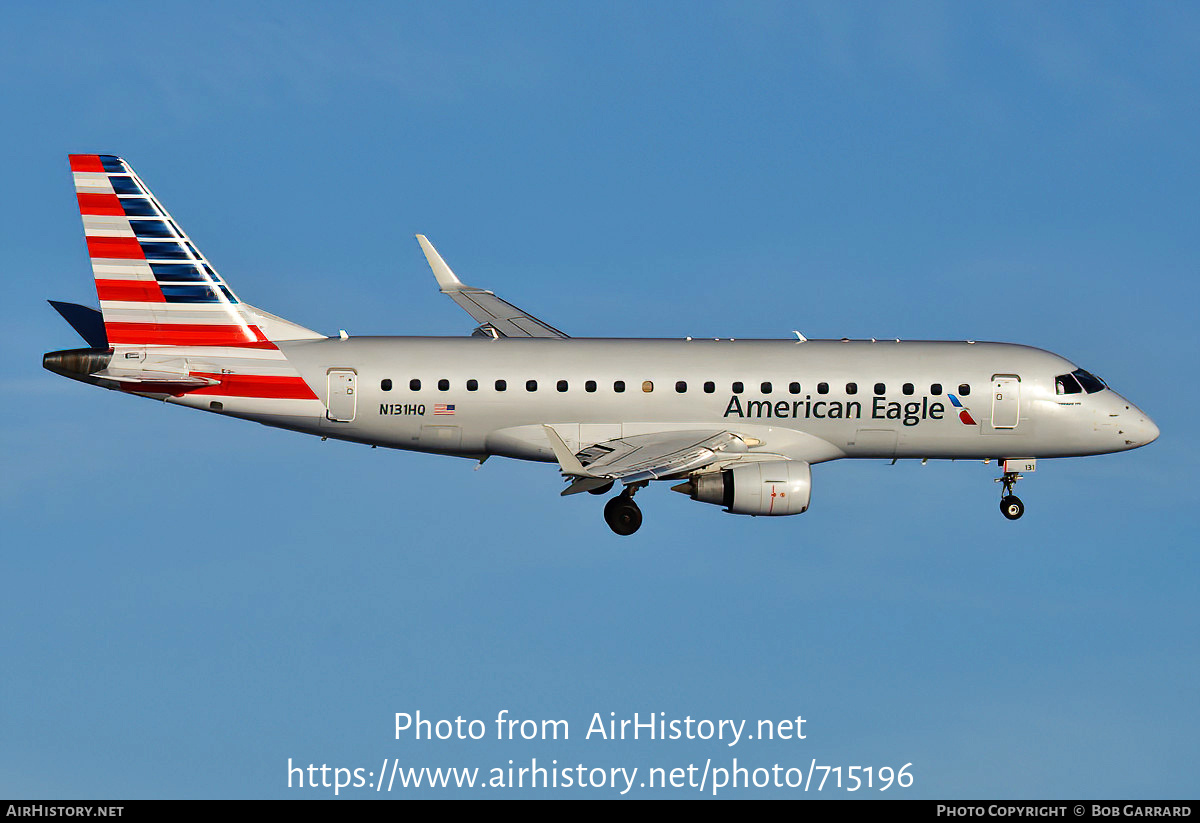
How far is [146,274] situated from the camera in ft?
155

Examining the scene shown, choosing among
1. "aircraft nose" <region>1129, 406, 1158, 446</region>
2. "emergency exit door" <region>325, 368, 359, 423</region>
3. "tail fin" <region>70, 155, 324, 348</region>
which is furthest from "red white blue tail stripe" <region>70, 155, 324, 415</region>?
"aircraft nose" <region>1129, 406, 1158, 446</region>

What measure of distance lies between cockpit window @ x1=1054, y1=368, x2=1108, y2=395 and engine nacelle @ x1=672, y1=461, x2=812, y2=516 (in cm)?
954

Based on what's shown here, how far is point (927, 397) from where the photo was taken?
48.7 metres

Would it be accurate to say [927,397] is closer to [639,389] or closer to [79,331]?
[639,389]

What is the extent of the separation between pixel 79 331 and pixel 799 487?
76.0 ft

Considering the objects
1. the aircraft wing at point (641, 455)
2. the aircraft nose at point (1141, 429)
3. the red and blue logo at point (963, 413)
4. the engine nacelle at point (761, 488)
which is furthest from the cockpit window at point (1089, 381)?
the aircraft wing at point (641, 455)

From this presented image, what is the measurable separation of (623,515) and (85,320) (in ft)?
60.2

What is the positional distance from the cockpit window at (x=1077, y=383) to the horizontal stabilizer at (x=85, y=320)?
30260 mm

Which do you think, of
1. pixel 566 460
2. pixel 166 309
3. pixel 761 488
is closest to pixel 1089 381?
pixel 761 488

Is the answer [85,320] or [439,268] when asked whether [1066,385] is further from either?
[85,320]

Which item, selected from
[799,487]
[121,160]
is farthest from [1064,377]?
[121,160]

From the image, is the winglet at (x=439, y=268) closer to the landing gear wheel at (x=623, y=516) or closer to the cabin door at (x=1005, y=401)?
the landing gear wheel at (x=623, y=516)

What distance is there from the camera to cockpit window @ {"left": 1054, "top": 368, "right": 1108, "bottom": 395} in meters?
49.5

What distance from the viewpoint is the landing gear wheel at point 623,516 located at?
4725cm
